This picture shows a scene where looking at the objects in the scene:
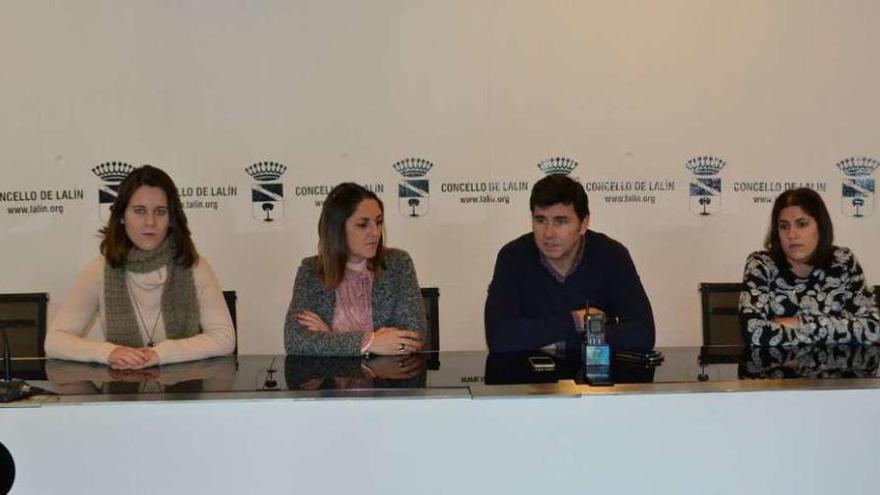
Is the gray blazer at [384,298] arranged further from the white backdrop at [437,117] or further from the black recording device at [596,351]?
the white backdrop at [437,117]

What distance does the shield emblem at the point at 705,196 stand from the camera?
4117 millimetres

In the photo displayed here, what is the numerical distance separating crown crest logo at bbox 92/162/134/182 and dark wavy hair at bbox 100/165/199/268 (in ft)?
5.70

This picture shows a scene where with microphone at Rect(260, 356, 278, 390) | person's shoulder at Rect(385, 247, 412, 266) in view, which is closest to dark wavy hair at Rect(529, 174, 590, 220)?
person's shoulder at Rect(385, 247, 412, 266)

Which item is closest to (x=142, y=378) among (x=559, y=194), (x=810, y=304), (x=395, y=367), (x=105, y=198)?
(x=395, y=367)

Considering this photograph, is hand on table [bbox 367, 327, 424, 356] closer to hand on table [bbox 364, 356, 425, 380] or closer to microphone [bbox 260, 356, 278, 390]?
hand on table [bbox 364, 356, 425, 380]

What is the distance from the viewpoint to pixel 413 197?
13.5 feet

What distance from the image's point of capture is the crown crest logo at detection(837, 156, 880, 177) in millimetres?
4129

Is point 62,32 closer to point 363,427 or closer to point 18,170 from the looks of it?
point 18,170

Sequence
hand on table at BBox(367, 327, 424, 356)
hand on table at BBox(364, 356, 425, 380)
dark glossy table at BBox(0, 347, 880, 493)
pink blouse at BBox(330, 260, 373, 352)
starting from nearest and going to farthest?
dark glossy table at BBox(0, 347, 880, 493), hand on table at BBox(364, 356, 425, 380), hand on table at BBox(367, 327, 424, 356), pink blouse at BBox(330, 260, 373, 352)

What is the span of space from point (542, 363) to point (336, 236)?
90cm

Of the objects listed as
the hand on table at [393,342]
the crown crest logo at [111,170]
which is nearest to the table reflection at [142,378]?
the hand on table at [393,342]

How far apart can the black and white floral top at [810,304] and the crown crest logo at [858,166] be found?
5.45 ft

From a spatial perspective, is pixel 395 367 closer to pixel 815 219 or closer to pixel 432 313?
pixel 432 313

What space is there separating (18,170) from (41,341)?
1.40 meters
